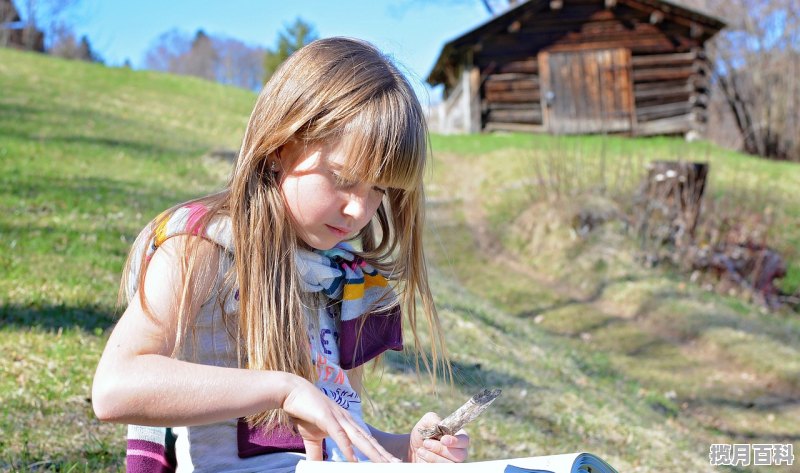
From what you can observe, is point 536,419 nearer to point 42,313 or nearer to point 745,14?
point 42,313

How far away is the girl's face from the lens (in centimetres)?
179

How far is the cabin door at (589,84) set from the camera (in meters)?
20.6

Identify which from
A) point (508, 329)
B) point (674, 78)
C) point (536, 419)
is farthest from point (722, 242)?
point (674, 78)

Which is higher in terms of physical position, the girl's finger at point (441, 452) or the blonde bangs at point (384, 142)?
the blonde bangs at point (384, 142)

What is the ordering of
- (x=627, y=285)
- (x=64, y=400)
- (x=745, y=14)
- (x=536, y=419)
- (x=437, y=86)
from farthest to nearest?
(x=437, y=86)
(x=745, y=14)
(x=627, y=285)
(x=536, y=419)
(x=64, y=400)

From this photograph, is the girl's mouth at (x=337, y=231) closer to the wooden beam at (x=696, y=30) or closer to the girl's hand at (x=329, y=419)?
the girl's hand at (x=329, y=419)

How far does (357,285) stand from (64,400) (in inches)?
64.9

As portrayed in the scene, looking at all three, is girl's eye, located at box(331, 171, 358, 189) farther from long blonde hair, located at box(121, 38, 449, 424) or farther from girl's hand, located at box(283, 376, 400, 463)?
girl's hand, located at box(283, 376, 400, 463)

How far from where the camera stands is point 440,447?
1.80 meters

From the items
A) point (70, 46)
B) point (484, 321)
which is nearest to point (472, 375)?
point (484, 321)

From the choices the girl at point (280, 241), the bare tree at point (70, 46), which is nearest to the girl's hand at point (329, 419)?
the girl at point (280, 241)

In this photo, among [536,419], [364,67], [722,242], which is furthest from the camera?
[722,242]

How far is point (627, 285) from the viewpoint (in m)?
9.50

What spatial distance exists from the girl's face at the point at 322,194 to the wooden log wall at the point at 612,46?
19600 millimetres
